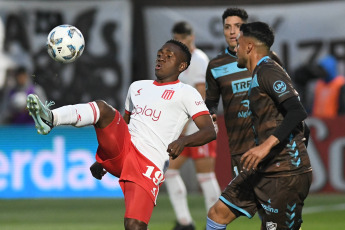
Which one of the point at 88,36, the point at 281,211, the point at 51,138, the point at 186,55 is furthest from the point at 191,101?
the point at 88,36

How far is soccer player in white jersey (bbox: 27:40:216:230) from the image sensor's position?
279 inches

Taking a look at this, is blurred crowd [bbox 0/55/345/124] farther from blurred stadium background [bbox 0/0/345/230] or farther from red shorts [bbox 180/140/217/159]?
red shorts [bbox 180/140/217/159]

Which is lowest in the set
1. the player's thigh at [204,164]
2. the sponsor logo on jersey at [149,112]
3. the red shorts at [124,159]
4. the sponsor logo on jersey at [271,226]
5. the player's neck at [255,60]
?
the player's thigh at [204,164]

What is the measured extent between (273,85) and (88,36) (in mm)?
10537

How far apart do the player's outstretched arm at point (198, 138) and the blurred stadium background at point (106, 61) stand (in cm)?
777

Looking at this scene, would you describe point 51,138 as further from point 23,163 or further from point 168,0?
point 168,0

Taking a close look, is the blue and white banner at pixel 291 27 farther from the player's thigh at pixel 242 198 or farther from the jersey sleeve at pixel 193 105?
the player's thigh at pixel 242 198

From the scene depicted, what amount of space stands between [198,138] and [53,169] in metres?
8.27

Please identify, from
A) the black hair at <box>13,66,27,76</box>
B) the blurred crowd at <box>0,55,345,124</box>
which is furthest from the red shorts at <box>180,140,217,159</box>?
the black hair at <box>13,66,27,76</box>

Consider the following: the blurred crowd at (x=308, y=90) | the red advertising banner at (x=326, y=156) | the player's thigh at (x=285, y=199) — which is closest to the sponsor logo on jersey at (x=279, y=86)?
the player's thigh at (x=285, y=199)

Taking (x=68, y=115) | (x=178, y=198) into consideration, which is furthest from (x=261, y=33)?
(x=178, y=198)

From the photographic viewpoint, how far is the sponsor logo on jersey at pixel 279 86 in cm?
667

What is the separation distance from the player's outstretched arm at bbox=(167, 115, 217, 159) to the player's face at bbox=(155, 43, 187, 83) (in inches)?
21.0

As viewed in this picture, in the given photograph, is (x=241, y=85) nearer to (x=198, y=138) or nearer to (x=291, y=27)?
(x=198, y=138)
